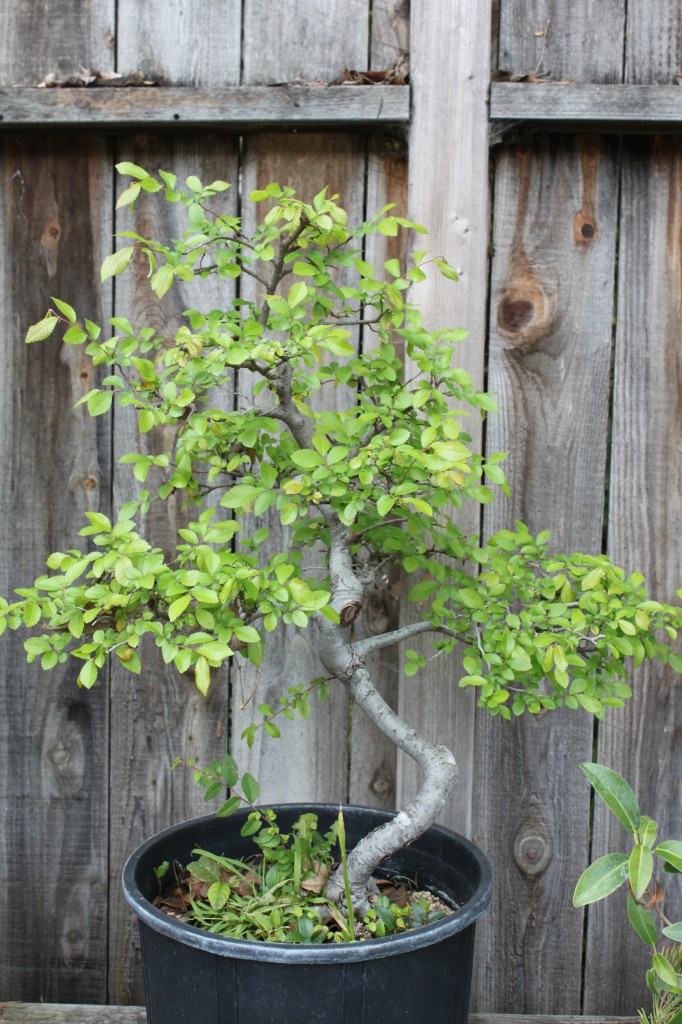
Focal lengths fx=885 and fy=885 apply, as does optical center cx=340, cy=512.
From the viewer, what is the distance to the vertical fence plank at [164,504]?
1607mm

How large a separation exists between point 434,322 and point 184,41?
0.69 m

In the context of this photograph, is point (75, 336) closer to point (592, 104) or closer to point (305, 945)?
point (305, 945)

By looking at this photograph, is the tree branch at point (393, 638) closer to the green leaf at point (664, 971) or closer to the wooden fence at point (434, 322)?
the wooden fence at point (434, 322)

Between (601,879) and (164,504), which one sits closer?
(601,879)

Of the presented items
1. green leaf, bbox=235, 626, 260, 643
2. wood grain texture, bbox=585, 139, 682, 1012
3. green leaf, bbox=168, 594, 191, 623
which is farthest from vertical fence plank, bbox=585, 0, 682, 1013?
green leaf, bbox=168, 594, 191, 623

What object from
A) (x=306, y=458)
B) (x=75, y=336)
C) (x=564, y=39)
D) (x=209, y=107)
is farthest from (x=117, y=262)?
(x=564, y=39)

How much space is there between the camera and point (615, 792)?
1207 mm

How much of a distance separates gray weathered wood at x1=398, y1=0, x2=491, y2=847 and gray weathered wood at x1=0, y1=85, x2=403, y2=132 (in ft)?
0.23

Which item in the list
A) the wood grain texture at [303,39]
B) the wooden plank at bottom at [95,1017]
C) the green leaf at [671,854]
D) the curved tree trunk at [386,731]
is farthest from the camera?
the wood grain texture at [303,39]

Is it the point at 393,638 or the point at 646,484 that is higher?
the point at 646,484

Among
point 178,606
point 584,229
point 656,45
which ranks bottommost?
point 178,606

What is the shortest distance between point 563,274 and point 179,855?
3.94 feet

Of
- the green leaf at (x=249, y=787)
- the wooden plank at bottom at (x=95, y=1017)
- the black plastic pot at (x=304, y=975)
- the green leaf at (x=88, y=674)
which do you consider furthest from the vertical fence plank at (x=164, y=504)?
the green leaf at (x=88, y=674)

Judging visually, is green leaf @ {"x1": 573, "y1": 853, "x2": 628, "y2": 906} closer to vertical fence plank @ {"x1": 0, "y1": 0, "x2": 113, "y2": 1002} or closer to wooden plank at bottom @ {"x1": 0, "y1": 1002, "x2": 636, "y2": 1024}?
wooden plank at bottom @ {"x1": 0, "y1": 1002, "x2": 636, "y2": 1024}
